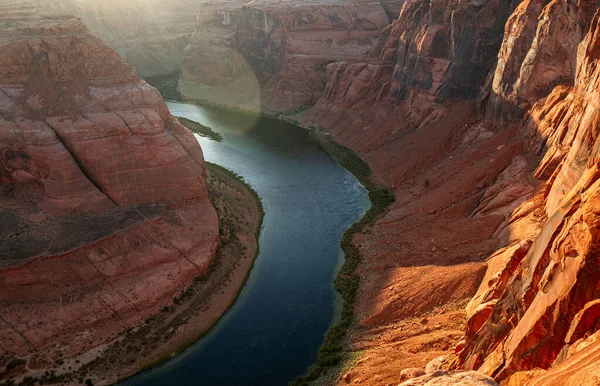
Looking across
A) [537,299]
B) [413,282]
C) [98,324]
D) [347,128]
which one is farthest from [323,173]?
[537,299]

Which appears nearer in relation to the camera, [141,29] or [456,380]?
[456,380]

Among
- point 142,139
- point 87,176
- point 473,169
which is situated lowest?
point 87,176

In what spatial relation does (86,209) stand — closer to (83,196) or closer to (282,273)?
(83,196)

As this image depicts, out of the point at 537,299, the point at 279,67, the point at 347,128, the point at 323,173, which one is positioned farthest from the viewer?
the point at 279,67

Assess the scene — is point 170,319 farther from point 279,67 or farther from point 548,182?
point 279,67

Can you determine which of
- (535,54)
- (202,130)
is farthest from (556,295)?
(202,130)

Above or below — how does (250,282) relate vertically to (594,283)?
below
